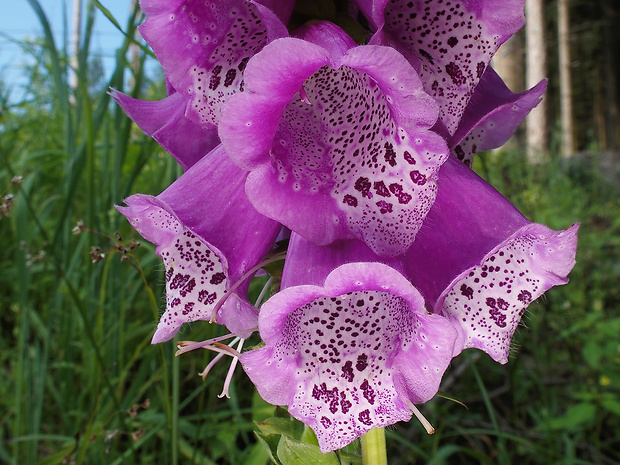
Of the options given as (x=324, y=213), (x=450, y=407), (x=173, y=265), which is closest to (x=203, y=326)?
(x=173, y=265)

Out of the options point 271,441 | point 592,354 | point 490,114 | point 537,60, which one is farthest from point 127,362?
point 537,60

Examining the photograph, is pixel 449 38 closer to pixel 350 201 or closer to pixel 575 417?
pixel 350 201

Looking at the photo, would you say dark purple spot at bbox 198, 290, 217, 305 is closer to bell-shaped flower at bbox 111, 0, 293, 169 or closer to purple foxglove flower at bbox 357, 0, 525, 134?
bell-shaped flower at bbox 111, 0, 293, 169

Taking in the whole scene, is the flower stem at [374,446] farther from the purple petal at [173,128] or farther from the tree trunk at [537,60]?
the tree trunk at [537,60]

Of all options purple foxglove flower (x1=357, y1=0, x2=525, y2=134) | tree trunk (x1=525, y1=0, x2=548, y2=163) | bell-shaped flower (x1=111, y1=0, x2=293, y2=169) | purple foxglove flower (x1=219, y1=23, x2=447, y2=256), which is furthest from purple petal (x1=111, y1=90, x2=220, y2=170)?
tree trunk (x1=525, y1=0, x2=548, y2=163)

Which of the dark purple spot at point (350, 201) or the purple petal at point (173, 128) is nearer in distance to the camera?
the dark purple spot at point (350, 201)

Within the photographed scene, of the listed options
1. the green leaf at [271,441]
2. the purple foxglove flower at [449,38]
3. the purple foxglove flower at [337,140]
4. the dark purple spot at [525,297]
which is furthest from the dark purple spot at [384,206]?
the green leaf at [271,441]
